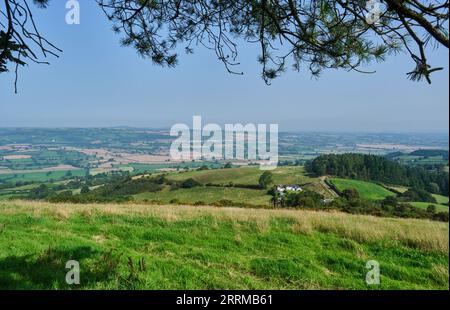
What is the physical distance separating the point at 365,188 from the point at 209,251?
129 ft

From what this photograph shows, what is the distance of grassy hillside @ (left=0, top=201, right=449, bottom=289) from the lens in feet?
14.9

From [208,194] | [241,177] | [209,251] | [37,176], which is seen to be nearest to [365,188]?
[208,194]

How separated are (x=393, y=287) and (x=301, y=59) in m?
3.35

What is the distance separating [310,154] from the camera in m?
75.8

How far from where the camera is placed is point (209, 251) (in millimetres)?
5961

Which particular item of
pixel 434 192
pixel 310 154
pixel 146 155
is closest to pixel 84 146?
pixel 146 155

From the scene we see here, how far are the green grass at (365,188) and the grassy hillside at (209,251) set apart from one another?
3266 centimetres

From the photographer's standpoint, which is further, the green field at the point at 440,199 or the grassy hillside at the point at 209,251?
the green field at the point at 440,199

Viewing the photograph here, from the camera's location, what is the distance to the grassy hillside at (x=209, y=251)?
453 cm

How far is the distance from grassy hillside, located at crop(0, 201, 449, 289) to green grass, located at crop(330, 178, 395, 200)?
107 feet
